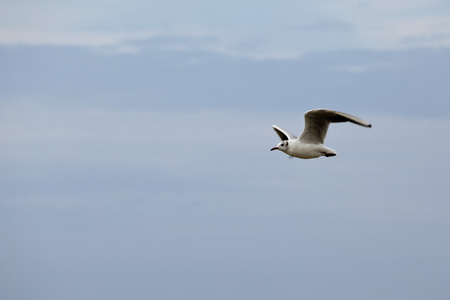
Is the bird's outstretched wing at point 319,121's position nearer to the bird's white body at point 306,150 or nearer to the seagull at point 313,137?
the seagull at point 313,137

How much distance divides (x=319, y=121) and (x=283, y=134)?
456cm

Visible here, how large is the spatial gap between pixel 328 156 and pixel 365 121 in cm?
359

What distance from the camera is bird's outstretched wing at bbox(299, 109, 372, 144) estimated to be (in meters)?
27.1

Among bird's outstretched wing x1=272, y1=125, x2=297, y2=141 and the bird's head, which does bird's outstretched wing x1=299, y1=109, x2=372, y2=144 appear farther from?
bird's outstretched wing x1=272, y1=125, x2=297, y2=141

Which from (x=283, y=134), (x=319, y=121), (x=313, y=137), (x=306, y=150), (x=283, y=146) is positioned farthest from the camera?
(x=283, y=134)

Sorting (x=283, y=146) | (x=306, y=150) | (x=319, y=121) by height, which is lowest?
(x=306, y=150)

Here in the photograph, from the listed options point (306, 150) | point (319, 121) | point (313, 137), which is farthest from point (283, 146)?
point (319, 121)

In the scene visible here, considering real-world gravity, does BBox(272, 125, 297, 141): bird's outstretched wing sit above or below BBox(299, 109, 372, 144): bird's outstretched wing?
above

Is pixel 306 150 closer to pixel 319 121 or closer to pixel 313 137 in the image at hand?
pixel 313 137

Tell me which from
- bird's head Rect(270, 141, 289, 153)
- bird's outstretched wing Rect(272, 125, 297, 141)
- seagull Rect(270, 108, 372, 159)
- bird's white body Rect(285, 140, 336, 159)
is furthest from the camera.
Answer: bird's outstretched wing Rect(272, 125, 297, 141)

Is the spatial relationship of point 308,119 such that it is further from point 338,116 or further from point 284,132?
point 284,132

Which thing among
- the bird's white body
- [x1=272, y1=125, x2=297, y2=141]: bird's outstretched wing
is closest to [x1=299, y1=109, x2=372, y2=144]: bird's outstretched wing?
the bird's white body

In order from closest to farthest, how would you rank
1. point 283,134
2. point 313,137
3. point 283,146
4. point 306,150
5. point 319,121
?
point 319,121
point 313,137
point 306,150
point 283,146
point 283,134

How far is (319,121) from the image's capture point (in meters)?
28.1
